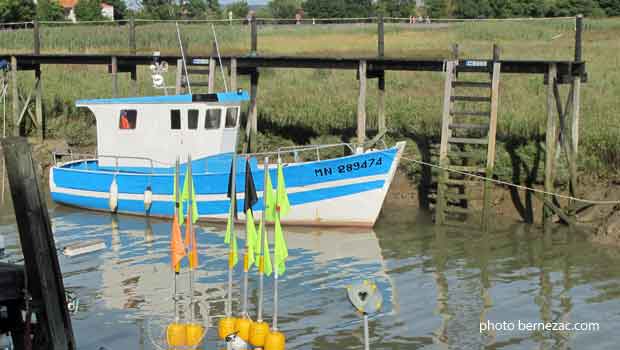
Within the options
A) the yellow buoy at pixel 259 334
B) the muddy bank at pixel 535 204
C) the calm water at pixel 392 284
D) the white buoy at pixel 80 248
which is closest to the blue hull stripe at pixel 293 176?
the calm water at pixel 392 284

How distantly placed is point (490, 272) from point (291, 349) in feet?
18.0

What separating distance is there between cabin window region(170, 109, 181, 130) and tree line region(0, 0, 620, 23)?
2424 centimetres

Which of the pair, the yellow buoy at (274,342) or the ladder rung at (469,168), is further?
the ladder rung at (469,168)

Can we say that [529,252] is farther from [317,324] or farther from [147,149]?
[147,149]

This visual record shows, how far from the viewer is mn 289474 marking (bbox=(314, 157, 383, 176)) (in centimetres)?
2158

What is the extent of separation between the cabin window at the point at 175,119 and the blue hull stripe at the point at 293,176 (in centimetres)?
130

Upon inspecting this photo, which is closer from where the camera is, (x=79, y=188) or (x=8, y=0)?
(x=79, y=188)

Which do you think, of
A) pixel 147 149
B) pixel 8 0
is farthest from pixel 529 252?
pixel 8 0

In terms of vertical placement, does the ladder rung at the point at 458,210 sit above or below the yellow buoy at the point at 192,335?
below

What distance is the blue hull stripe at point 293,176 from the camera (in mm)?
21578

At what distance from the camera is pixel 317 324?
1502cm

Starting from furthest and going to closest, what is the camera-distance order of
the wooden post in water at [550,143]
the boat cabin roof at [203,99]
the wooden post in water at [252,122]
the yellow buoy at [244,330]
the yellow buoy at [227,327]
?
the wooden post in water at [252,122] < the boat cabin roof at [203,99] < the wooden post in water at [550,143] < the yellow buoy at [227,327] < the yellow buoy at [244,330]

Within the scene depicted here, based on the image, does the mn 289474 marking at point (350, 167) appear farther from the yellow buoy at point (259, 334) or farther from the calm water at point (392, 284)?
the yellow buoy at point (259, 334)

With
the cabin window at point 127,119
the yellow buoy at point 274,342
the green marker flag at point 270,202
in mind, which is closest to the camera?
the yellow buoy at point 274,342
